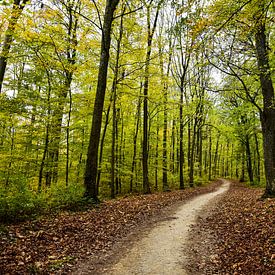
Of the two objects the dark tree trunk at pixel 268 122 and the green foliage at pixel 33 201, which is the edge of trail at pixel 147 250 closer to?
the green foliage at pixel 33 201

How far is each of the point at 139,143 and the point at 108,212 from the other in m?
14.7

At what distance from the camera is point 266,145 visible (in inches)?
481

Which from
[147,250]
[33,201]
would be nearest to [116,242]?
[147,250]

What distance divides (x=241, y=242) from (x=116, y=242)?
329 cm

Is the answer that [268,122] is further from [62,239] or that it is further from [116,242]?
[62,239]

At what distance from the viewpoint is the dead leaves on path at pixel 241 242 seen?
17.0ft

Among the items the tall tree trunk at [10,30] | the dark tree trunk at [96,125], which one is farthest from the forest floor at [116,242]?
the tall tree trunk at [10,30]

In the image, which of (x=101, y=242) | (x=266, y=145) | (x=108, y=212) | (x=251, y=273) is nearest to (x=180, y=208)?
(x=108, y=212)

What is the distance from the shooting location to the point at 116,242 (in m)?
6.89

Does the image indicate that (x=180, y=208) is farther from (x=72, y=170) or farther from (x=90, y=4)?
(x=90, y=4)

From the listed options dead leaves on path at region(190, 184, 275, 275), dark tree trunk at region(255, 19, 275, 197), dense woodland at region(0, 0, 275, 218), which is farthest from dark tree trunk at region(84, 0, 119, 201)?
dark tree trunk at region(255, 19, 275, 197)

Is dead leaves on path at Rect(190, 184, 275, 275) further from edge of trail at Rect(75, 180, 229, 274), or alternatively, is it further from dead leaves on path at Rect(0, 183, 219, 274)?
dead leaves on path at Rect(0, 183, 219, 274)

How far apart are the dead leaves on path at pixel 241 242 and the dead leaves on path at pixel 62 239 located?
242 cm

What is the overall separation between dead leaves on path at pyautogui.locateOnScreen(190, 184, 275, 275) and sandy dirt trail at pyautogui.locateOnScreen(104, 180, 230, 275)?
20.7 inches
